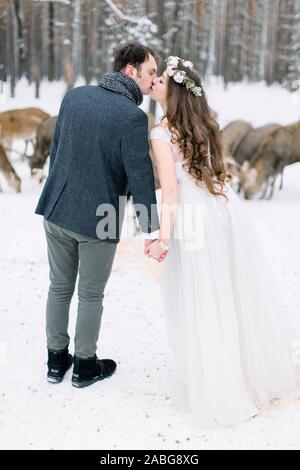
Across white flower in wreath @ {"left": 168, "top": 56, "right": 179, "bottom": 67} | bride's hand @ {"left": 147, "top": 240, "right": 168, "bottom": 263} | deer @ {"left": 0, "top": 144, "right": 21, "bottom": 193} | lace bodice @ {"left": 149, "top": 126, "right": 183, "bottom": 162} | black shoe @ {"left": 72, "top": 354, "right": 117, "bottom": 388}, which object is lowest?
deer @ {"left": 0, "top": 144, "right": 21, "bottom": 193}

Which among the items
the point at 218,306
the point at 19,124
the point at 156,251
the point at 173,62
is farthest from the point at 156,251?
the point at 19,124

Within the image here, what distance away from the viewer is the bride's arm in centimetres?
292

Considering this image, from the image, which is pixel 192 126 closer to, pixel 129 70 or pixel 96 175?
pixel 129 70

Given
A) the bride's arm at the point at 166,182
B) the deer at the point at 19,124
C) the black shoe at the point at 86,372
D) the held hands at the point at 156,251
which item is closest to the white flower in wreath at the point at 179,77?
the bride's arm at the point at 166,182

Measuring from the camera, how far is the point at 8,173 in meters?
10.4

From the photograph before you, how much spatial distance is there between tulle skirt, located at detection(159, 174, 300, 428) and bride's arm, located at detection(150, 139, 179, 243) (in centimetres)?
10

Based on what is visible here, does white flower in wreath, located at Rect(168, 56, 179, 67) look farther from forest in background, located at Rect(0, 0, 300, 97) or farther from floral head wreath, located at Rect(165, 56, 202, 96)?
forest in background, located at Rect(0, 0, 300, 97)

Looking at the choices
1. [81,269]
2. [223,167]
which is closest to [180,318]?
[81,269]

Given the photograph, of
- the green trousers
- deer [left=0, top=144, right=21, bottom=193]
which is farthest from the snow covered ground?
deer [left=0, top=144, right=21, bottom=193]

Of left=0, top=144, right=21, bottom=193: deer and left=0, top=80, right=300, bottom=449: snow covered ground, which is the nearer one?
left=0, top=80, right=300, bottom=449: snow covered ground

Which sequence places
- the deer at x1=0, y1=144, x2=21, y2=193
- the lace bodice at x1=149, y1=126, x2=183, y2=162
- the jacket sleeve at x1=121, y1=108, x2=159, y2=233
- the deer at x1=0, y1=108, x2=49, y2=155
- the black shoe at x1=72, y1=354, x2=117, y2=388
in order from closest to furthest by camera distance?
the jacket sleeve at x1=121, y1=108, x2=159, y2=233
the lace bodice at x1=149, y1=126, x2=183, y2=162
the black shoe at x1=72, y1=354, x2=117, y2=388
the deer at x1=0, y1=144, x2=21, y2=193
the deer at x1=0, y1=108, x2=49, y2=155

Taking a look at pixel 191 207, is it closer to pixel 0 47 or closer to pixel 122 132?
pixel 122 132

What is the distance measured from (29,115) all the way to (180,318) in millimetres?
10193

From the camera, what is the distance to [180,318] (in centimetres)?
317
